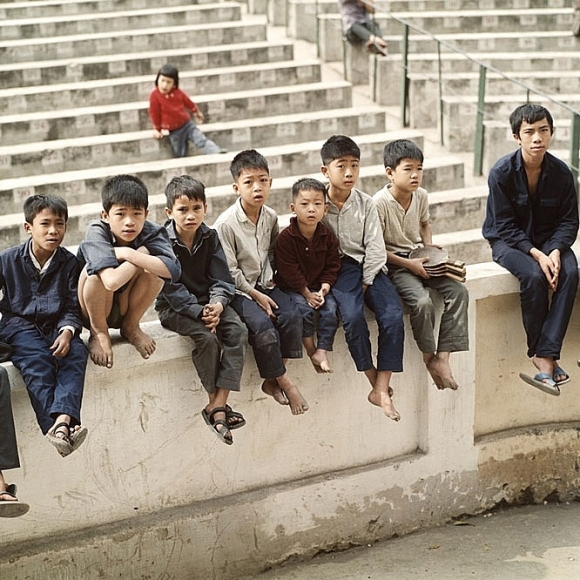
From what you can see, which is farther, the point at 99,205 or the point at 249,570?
the point at 99,205

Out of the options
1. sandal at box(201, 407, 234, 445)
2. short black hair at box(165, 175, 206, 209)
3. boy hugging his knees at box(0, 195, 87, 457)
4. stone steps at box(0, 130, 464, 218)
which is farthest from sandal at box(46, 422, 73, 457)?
stone steps at box(0, 130, 464, 218)

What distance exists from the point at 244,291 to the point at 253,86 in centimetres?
550

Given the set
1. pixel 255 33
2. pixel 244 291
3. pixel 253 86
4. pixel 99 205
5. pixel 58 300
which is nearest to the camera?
pixel 58 300

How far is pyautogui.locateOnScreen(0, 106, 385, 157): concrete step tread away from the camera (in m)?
8.19

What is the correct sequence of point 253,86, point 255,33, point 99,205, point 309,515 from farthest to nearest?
point 255,33 < point 253,86 < point 99,205 < point 309,515

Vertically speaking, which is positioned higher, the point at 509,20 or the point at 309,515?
the point at 509,20

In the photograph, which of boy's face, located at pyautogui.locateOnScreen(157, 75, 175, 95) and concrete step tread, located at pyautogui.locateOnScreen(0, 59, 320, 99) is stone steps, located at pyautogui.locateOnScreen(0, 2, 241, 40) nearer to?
concrete step tread, located at pyautogui.locateOnScreen(0, 59, 320, 99)

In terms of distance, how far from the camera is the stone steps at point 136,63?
922 cm

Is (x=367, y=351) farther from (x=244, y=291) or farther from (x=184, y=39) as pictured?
(x=184, y=39)

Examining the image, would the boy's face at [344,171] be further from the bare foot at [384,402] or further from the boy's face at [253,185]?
the bare foot at [384,402]

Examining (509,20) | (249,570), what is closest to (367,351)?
(249,570)

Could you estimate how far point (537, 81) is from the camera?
972cm

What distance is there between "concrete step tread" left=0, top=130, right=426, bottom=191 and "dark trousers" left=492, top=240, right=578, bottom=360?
371 cm

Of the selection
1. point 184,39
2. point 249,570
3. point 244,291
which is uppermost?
point 184,39
